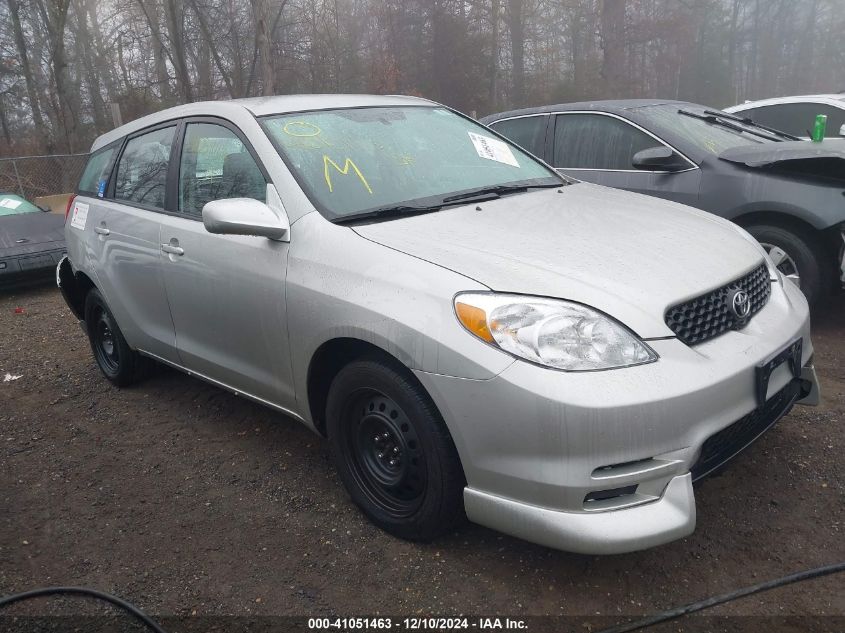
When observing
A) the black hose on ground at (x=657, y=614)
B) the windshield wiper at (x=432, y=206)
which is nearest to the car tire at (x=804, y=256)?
the windshield wiper at (x=432, y=206)

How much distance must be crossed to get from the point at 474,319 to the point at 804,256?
3212 millimetres

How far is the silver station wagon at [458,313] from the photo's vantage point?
2172 millimetres

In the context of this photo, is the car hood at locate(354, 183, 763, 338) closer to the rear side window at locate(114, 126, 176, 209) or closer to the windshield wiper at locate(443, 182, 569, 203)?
the windshield wiper at locate(443, 182, 569, 203)

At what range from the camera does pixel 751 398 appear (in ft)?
7.78

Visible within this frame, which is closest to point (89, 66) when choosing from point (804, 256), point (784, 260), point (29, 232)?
point (29, 232)

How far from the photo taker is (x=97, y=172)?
4.58 metres

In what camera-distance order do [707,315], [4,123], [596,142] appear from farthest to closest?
[4,123], [596,142], [707,315]

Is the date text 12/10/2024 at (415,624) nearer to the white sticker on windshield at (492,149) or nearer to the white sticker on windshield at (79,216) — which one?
the white sticker on windshield at (492,149)

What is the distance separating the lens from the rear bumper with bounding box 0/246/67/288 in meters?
7.83

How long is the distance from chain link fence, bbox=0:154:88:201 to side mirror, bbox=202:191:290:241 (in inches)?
649

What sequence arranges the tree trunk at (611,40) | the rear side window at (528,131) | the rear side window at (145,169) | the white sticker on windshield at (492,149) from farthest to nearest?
the tree trunk at (611,40) → the rear side window at (528,131) → the rear side window at (145,169) → the white sticker on windshield at (492,149)

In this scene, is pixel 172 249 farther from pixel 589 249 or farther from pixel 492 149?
pixel 589 249

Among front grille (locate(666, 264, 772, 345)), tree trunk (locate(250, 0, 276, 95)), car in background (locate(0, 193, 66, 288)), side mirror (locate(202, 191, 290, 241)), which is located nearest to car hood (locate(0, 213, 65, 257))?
car in background (locate(0, 193, 66, 288))

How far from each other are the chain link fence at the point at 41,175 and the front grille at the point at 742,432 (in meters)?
17.9
